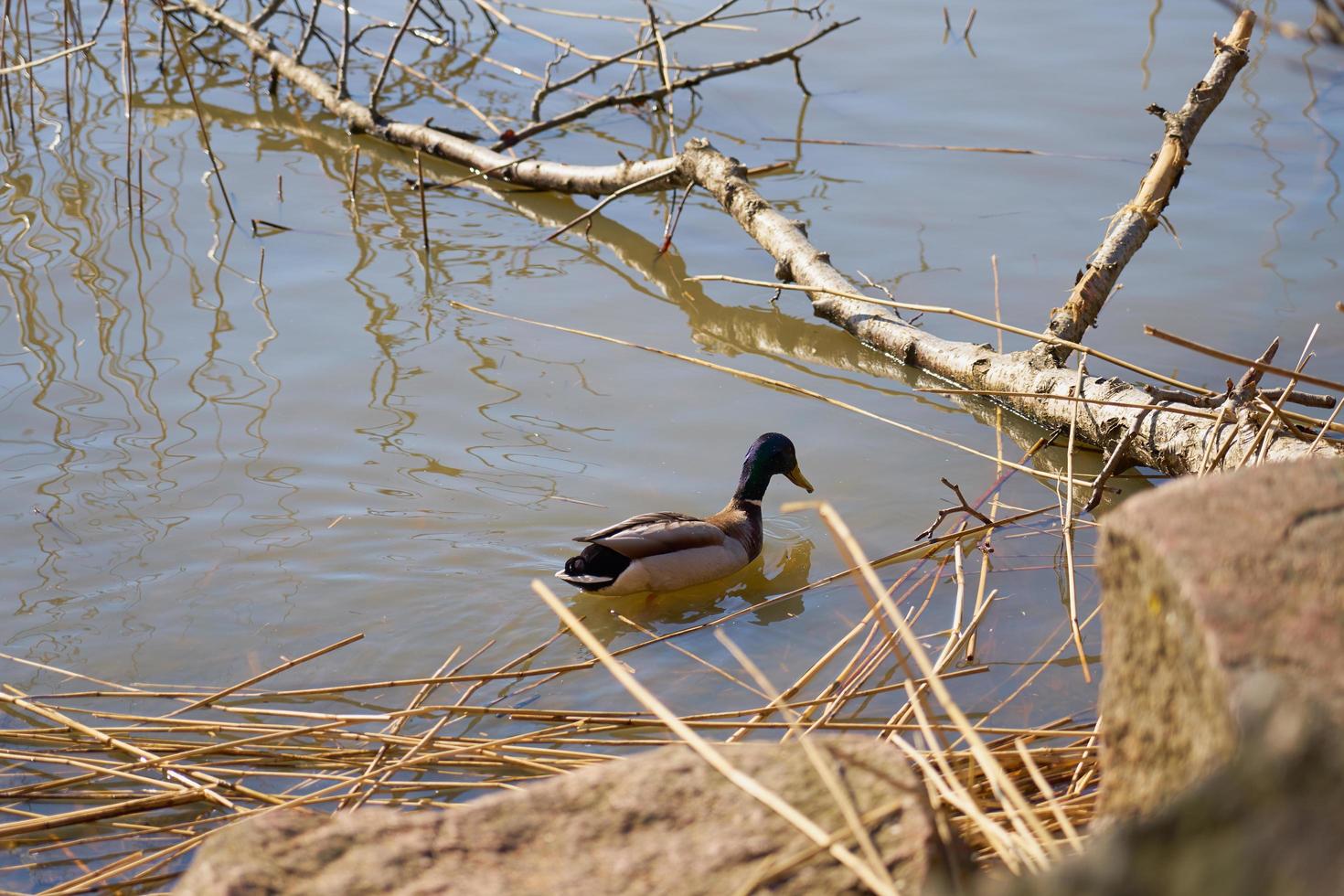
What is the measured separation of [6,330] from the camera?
6.02m

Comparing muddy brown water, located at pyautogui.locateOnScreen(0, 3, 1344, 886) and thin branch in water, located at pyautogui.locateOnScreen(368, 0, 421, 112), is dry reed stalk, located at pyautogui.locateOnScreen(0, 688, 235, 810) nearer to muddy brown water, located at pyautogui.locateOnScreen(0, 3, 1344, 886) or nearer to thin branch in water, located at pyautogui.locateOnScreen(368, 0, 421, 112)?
muddy brown water, located at pyautogui.locateOnScreen(0, 3, 1344, 886)

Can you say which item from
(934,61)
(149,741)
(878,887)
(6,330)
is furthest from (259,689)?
(934,61)

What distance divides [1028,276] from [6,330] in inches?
207

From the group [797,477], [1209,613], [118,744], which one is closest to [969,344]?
[797,477]

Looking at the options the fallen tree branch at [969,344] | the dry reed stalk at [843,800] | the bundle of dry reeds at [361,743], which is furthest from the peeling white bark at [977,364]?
the dry reed stalk at [843,800]

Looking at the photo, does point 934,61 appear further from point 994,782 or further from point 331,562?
point 994,782

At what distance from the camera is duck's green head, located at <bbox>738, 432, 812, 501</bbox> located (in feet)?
16.8

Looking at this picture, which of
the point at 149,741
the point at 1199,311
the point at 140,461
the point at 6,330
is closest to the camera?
the point at 149,741

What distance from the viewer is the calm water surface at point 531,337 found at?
433cm

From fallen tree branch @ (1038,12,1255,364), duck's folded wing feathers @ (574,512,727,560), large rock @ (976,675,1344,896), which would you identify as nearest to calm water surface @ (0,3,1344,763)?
duck's folded wing feathers @ (574,512,727,560)

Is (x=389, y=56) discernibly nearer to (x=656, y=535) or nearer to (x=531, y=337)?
(x=531, y=337)

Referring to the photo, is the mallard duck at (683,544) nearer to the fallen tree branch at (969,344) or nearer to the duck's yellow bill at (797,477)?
the duck's yellow bill at (797,477)

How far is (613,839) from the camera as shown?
1.66 m

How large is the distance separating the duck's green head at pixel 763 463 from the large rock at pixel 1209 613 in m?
3.37
